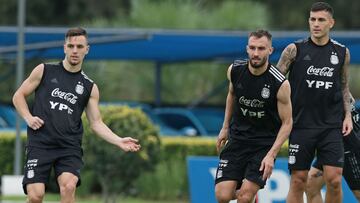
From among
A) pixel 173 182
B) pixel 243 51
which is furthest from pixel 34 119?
pixel 243 51

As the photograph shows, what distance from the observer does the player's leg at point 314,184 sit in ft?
44.4

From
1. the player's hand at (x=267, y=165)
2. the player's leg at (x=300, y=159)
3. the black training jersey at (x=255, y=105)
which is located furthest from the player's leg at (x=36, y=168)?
the player's leg at (x=300, y=159)

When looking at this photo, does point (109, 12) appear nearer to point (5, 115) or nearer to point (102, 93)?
point (102, 93)

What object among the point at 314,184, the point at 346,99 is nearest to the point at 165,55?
the point at 314,184

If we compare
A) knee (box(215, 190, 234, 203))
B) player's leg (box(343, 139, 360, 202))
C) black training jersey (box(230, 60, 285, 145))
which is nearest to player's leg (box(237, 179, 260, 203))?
knee (box(215, 190, 234, 203))

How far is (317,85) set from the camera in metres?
13.0

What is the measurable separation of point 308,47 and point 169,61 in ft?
64.2

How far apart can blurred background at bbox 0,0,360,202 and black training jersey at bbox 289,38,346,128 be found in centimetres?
801

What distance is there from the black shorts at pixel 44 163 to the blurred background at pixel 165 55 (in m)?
7.86

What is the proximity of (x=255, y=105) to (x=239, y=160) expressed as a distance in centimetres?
67

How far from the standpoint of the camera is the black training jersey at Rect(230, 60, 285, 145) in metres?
12.6

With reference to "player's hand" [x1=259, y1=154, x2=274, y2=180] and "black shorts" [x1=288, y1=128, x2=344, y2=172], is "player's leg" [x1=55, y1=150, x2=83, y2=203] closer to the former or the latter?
"player's hand" [x1=259, y1=154, x2=274, y2=180]

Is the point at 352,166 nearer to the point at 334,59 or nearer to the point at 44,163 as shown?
the point at 334,59

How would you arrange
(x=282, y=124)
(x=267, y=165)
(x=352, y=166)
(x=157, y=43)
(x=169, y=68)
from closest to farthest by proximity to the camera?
(x=267, y=165)
(x=282, y=124)
(x=352, y=166)
(x=157, y=43)
(x=169, y=68)
